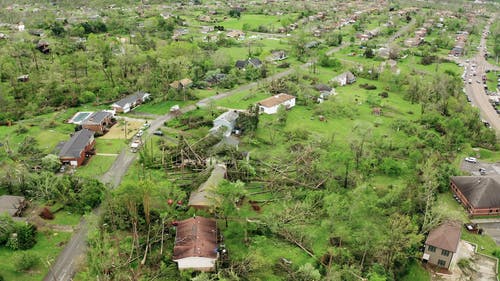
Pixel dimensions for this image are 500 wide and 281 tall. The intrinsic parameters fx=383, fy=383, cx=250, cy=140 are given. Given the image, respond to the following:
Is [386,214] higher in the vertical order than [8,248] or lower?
higher

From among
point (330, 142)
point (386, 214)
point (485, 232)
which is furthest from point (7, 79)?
point (485, 232)

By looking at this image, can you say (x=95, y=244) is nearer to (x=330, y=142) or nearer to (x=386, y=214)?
(x=386, y=214)

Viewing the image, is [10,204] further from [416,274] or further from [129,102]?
[416,274]

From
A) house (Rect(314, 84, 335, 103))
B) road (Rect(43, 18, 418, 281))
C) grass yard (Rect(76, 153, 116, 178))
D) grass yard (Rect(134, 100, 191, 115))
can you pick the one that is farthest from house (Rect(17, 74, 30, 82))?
house (Rect(314, 84, 335, 103))

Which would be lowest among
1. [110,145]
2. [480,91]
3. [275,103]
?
[110,145]

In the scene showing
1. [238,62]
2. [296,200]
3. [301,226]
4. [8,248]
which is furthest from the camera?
[238,62]

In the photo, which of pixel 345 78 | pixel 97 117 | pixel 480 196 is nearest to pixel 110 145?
pixel 97 117
